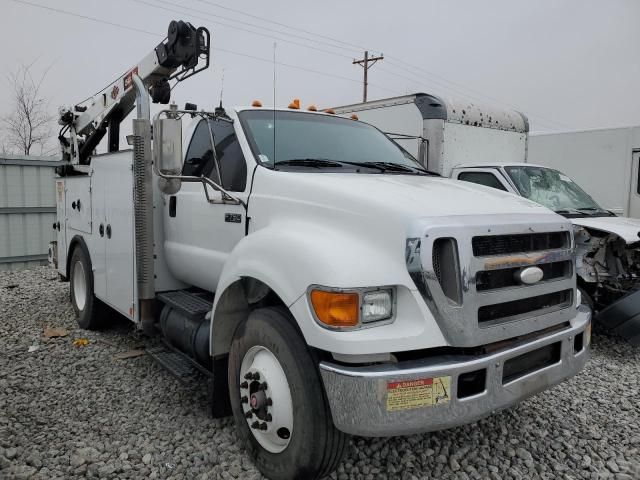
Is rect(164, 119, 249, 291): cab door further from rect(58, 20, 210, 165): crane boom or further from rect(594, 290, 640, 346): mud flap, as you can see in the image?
rect(594, 290, 640, 346): mud flap

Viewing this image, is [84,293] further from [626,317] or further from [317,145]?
[626,317]

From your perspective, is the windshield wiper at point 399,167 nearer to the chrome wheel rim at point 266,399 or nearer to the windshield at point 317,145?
the windshield at point 317,145

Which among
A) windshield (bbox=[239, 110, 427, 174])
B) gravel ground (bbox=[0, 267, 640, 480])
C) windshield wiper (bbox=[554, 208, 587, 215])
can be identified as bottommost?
gravel ground (bbox=[0, 267, 640, 480])

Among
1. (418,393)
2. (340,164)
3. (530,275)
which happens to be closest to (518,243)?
(530,275)

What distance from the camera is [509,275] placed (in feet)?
8.88

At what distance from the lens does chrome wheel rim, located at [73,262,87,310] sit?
5.90 meters

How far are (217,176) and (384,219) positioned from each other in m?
1.62

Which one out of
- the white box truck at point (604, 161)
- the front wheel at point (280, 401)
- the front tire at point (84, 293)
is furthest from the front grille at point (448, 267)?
the white box truck at point (604, 161)

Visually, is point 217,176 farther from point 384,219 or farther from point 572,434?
point 572,434

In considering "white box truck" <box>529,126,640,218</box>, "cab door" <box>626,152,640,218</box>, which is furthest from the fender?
"cab door" <box>626,152,640,218</box>

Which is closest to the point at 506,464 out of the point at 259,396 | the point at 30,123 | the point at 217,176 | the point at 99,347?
the point at 259,396

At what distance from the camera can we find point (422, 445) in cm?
331

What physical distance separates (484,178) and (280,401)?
5.25 metres

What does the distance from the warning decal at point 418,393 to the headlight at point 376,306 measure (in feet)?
1.03
